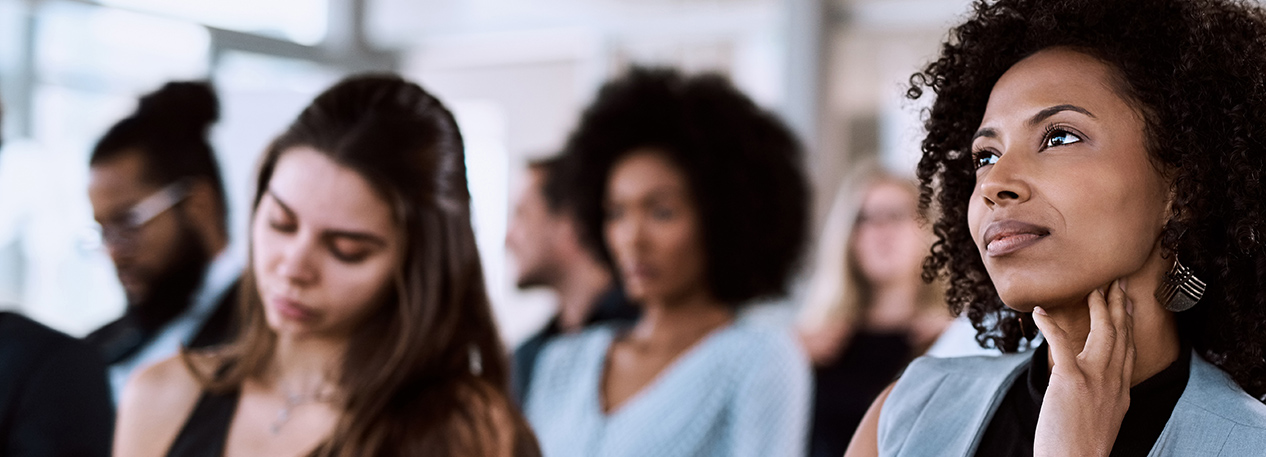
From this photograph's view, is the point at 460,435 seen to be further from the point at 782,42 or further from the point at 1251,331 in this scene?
the point at 782,42

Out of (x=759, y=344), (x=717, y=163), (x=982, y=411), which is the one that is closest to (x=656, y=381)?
(x=759, y=344)

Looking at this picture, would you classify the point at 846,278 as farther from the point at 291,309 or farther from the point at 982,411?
the point at 982,411

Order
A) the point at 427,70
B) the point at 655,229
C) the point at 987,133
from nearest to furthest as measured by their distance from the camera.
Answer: the point at 987,133 < the point at 655,229 < the point at 427,70

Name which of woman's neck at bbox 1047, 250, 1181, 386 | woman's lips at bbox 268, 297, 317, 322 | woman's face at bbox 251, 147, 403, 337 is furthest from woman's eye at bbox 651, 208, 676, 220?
woman's neck at bbox 1047, 250, 1181, 386

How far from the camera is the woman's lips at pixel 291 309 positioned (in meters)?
1.81

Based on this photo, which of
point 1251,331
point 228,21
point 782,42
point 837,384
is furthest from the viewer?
point 782,42

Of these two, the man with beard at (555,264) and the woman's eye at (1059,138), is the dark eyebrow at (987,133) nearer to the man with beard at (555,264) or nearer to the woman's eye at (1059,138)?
the woman's eye at (1059,138)

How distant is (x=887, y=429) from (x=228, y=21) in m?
3.97

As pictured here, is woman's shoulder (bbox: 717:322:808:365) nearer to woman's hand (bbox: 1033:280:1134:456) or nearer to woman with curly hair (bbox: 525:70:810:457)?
woman with curly hair (bbox: 525:70:810:457)

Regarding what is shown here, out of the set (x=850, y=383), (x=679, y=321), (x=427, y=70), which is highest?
(x=427, y=70)

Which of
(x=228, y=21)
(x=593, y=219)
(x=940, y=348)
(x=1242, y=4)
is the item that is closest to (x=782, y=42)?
(x=593, y=219)

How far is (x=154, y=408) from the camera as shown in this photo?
1.94 m

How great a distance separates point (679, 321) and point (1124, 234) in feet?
6.14

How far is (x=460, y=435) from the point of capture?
186cm
